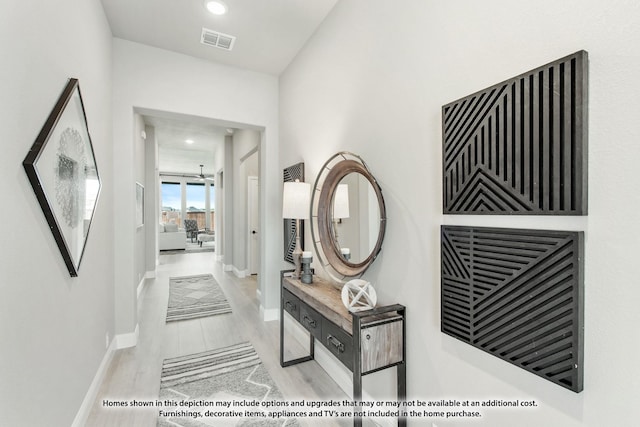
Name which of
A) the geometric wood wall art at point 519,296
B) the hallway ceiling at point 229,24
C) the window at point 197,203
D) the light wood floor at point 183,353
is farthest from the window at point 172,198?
the geometric wood wall art at point 519,296

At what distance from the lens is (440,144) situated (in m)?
1.52

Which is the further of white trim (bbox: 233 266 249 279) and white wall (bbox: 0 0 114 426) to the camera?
white trim (bbox: 233 266 249 279)

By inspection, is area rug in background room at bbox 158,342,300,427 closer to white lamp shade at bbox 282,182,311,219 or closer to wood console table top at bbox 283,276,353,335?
wood console table top at bbox 283,276,353,335

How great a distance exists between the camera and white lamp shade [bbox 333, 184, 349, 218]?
2260 millimetres

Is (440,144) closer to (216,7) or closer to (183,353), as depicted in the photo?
(216,7)

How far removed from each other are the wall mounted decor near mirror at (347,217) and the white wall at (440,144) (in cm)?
9

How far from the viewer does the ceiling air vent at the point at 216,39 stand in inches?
112

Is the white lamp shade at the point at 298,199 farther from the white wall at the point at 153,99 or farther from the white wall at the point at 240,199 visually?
the white wall at the point at 240,199

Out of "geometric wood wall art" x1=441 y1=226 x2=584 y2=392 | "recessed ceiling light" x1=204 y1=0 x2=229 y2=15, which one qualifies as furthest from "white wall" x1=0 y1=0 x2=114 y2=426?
"geometric wood wall art" x1=441 y1=226 x2=584 y2=392

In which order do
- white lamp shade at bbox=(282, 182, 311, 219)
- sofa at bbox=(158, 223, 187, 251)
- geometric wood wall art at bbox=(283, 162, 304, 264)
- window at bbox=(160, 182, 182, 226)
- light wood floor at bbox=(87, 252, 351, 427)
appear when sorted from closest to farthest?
light wood floor at bbox=(87, 252, 351, 427) < white lamp shade at bbox=(282, 182, 311, 219) < geometric wood wall art at bbox=(283, 162, 304, 264) < sofa at bbox=(158, 223, 187, 251) < window at bbox=(160, 182, 182, 226)

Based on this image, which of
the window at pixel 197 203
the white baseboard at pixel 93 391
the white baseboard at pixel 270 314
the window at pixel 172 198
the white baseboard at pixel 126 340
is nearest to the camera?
the white baseboard at pixel 93 391

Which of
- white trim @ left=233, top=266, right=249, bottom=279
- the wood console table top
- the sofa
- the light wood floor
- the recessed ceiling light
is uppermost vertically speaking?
the recessed ceiling light

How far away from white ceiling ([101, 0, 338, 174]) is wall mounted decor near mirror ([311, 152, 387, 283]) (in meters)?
1.31

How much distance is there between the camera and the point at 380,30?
1952 millimetres
